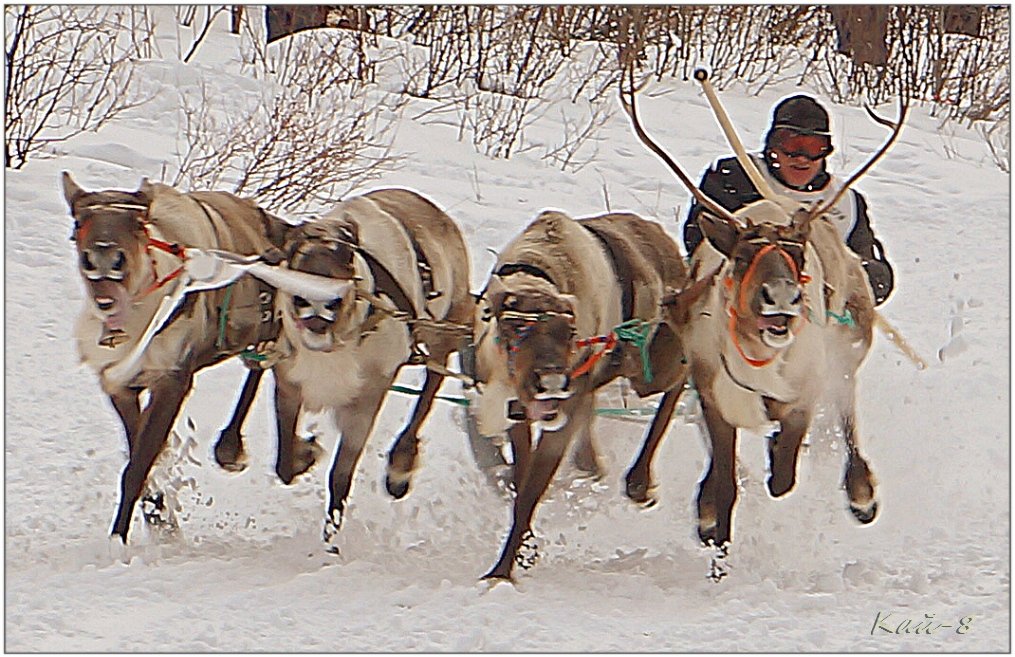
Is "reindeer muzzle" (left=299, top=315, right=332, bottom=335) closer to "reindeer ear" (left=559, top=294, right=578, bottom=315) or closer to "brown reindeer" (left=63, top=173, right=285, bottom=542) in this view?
"brown reindeer" (left=63, top=173, right=285, bottom=542)

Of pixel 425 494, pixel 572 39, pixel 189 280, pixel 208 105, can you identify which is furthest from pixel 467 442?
pixel 572 39

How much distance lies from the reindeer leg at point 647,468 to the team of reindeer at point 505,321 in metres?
0.17

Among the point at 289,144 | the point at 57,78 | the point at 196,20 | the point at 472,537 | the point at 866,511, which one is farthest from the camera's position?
the point at 196,20

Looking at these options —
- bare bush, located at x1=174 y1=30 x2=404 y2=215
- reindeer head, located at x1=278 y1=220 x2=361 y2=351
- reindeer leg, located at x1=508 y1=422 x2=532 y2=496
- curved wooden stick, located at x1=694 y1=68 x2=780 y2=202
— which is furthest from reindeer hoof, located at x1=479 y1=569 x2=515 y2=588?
bare bush, located at x1=174 y1=30 x2=404 y2=215

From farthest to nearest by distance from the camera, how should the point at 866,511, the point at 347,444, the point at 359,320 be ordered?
1. the point at 866,511
2. the point at 347,444
3. the point at 359,320

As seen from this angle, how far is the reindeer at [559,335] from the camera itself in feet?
13.5

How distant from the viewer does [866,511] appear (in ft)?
16.7

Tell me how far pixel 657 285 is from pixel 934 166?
806 cm

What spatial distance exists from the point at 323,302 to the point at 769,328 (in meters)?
1.37

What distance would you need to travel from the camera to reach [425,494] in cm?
536

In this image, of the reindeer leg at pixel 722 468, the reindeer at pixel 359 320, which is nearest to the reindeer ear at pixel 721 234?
the reindeer leg at pixel 722 468

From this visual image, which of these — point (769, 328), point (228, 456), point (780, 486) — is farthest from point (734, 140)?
point (228, 456)

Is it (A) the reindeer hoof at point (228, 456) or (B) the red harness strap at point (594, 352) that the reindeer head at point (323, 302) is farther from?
(A) the reindeer hoof at point (228, 456)

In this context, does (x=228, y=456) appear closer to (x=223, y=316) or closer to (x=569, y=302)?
(x=223, y=316)
